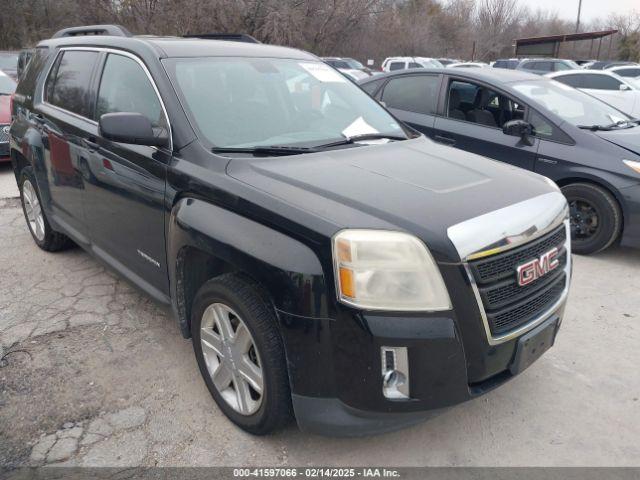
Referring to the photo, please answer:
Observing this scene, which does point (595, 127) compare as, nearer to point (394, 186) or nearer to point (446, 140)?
point (446, 140)

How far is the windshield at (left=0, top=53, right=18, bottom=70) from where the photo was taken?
16.3m

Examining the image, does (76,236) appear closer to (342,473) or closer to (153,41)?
(153,41)

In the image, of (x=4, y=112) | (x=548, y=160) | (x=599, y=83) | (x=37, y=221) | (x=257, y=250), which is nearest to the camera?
(x=257, y=250)

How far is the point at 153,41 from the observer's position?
3.13m

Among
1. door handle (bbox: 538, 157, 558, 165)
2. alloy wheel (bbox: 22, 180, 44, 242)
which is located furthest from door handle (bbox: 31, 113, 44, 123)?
door handle (bbox: 538, 157, 558, 165)

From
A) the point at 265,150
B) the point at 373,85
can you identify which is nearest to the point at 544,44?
the point at 373,85

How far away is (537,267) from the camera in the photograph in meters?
2.29

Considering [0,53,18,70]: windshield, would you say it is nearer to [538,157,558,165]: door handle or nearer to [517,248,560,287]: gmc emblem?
[538,157,558,165]: door handle

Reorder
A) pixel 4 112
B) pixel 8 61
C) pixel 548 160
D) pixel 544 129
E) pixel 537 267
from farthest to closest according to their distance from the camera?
pixel 8 61, pixel 4 112, pixel 544 129, pixel 548 160, pixel 537 267

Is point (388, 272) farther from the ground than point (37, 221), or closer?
farther from the ground

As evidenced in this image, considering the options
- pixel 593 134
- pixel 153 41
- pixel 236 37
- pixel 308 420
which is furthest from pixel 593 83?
pixel 308 420

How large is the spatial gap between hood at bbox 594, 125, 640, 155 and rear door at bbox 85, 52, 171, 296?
4.07 meters

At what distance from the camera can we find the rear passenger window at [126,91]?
2.91 meters

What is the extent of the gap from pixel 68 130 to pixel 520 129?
4007mm
